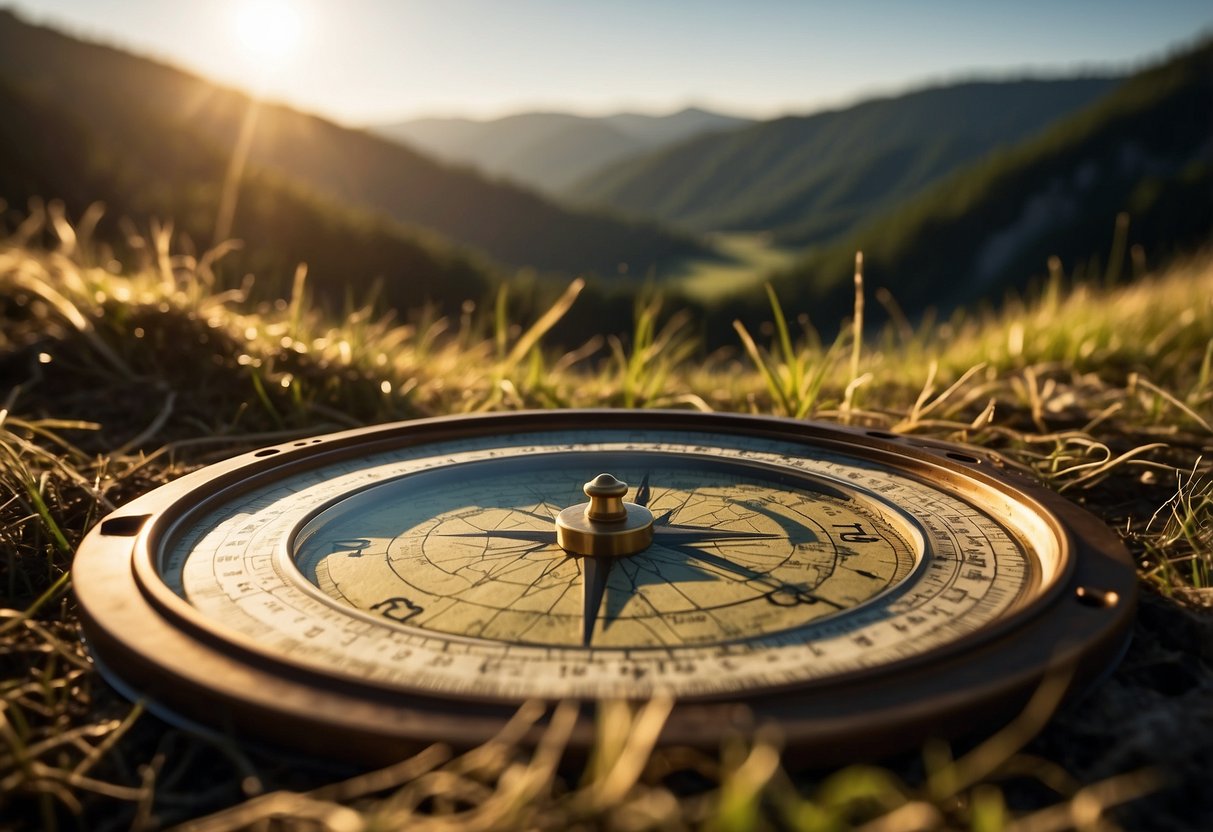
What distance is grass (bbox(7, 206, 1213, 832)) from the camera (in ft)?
3.59

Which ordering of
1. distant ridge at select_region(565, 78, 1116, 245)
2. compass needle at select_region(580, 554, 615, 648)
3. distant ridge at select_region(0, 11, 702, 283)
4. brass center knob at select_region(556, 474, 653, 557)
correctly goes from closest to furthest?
compass needle at select_region(580, 554, 615, 648) < brass center knob at select_region(556, 474, 653, 557) < distant ridge at select_region(0, 11, 702, 283) < distant ridge at select_region(565, 78, 1116, 245)

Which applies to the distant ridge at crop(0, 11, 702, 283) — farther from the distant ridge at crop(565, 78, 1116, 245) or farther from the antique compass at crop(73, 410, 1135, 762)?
the distant ridge at crop(565, 78, 1116, 245)

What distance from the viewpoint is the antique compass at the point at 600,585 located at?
3.84 ft

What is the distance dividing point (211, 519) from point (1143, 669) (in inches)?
68.6

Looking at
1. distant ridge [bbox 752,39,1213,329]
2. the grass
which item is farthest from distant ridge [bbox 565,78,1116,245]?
the grass

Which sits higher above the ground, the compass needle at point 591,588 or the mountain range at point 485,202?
the compass needle at point 591,588

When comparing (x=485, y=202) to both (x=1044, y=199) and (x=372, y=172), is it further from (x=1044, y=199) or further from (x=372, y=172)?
(x=1044, y=199)

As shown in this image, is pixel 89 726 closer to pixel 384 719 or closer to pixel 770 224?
pixel 384 719

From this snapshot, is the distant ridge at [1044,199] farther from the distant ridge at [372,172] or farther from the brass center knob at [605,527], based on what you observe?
the brass center knob at [605,527]

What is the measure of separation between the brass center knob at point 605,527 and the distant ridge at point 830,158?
8282cm

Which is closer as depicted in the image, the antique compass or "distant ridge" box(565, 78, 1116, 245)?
the antique compass

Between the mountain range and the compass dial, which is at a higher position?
the compass dial

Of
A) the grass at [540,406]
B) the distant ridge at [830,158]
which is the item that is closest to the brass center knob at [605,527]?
the grass at [540,406]

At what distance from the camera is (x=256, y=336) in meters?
3.60
